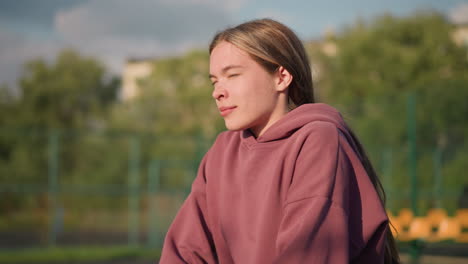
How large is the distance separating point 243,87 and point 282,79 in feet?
0.42

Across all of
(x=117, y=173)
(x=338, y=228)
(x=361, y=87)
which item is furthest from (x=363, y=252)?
(x=361, y=87)

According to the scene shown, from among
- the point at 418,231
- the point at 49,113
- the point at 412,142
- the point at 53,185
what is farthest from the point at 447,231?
the point at 49,113

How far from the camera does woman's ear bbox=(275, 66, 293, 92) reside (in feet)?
6.08

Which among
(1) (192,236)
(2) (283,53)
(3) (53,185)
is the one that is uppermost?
(2) (283,53)

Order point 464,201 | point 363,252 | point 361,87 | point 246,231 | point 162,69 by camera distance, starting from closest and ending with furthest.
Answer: point 363,252 → point 246,231 → point 464,201 → point 361,87 → point 162,69

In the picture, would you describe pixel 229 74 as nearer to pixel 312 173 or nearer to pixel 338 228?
pixel 312 173

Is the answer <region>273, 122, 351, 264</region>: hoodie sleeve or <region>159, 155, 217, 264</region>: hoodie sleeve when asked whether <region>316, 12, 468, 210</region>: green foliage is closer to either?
<region>159, 155, 217, 264</region>: hoodie sleeve

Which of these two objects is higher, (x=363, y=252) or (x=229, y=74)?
(x=229, y=74)

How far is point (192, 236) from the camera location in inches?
79.0

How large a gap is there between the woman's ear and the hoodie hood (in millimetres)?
75

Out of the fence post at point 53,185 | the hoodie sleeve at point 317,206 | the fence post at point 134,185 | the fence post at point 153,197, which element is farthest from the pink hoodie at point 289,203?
the fence post at point 134,185

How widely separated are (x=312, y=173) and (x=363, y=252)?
250 mm

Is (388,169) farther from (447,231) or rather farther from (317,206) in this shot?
(317,206)

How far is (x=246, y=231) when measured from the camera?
1.81 meters
